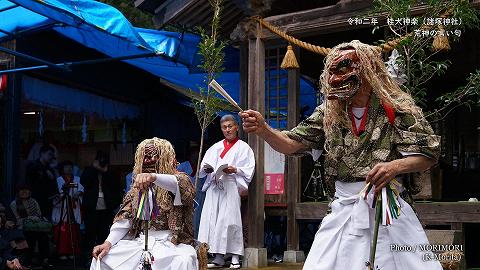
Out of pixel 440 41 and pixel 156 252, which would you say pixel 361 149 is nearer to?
pixel 156 252

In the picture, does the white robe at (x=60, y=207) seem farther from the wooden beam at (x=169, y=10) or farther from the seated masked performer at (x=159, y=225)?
the seated masked performer at (x=159, y=225)

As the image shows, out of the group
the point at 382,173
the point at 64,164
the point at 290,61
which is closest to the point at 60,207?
the point at 64,164

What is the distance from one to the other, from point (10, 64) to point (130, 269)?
6.08 meters

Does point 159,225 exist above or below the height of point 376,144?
below

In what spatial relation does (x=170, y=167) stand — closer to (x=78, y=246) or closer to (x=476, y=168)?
(x=78, y=246)

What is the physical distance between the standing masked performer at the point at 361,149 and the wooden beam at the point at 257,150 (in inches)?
181

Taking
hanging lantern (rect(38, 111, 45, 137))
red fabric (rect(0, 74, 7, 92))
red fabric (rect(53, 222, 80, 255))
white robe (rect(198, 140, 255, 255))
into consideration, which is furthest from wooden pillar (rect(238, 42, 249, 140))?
hanging lantern (rect(38, 111, 45, 137))

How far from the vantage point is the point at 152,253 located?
5520 mm

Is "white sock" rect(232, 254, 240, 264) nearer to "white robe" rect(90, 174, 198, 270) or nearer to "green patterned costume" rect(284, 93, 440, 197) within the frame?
"white robe" rect(90, 174, 198, 270)

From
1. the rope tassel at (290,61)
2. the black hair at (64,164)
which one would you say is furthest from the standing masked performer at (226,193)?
the black hair at (64,164)

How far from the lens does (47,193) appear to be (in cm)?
1107

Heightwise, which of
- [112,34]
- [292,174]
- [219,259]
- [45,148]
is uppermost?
[112,34]

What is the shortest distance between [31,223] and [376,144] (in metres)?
7.25

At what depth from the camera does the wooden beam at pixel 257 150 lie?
27.1ft
